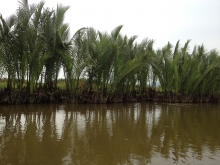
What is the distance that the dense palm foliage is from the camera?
29.9 feet

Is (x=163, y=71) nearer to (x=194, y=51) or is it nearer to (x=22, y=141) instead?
(x=194, y=51)

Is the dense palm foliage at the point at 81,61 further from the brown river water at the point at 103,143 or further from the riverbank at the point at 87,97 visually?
the brown river water at the point at 103,143

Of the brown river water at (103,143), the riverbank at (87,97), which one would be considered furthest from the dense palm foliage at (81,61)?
the brown river water at (103,143)

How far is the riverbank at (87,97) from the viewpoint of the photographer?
921 centimetres

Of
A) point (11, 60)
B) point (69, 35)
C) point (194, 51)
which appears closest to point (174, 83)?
point (194, 51)

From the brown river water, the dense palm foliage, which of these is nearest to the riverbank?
the dense palm foliage

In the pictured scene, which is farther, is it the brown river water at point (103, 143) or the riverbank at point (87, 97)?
the riverbank at point (87, 97)

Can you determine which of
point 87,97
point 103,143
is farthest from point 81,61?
point 103,143

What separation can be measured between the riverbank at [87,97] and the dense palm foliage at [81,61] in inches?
2.7

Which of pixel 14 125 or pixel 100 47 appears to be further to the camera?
pixel 100 47

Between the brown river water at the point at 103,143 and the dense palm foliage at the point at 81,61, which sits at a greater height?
the dense palm foliage at the point at 81,61

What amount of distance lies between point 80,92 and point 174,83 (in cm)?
625

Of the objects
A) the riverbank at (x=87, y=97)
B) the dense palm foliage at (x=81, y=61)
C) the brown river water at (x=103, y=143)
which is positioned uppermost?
the dense palm foliage at (x=81, y=61)

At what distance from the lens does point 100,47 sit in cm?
1044
